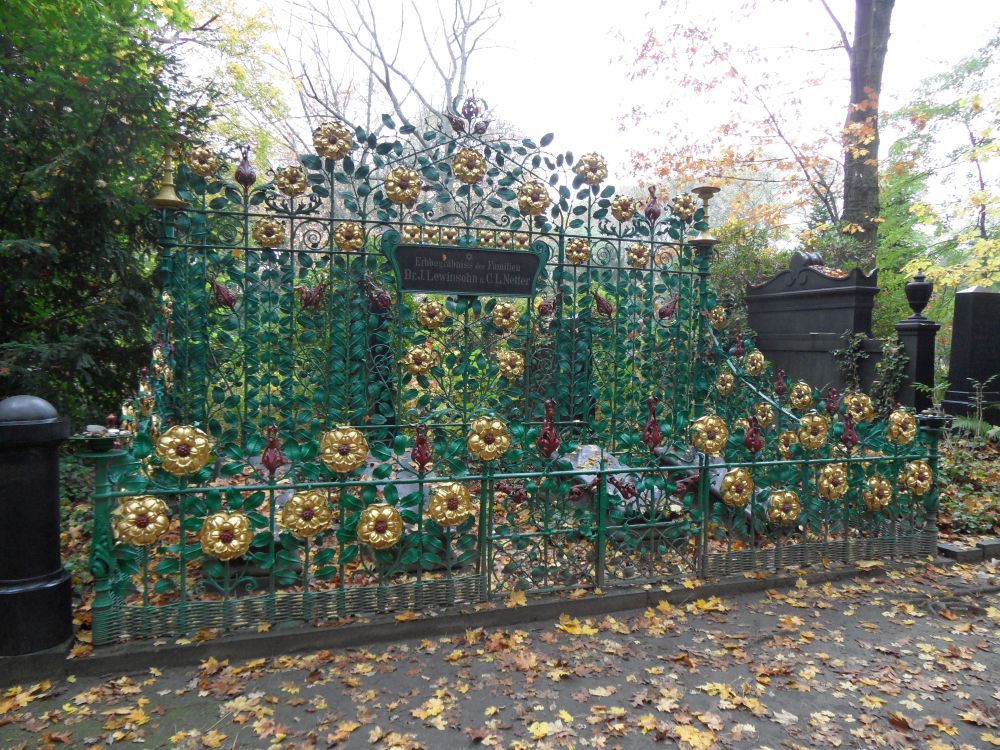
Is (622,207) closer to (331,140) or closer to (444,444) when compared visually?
(331,140)

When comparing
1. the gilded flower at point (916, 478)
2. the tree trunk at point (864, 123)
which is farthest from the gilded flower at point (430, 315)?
the tree trunk at point (864, 123)

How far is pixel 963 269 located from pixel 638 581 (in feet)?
23.0

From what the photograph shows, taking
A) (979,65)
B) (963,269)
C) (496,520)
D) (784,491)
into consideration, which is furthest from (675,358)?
(979,65)

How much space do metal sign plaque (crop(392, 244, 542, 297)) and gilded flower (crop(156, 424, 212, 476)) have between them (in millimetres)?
2034

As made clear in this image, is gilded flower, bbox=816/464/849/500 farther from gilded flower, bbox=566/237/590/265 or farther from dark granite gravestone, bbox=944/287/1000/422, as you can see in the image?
dark granite gravestone, bbox=944/287/1000/422

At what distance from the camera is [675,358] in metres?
6.42

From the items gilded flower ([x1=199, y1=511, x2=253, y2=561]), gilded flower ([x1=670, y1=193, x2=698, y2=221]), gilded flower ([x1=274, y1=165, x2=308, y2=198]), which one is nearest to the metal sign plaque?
gilded flower ([x1=274, y1=165, x2=308, y2=198])

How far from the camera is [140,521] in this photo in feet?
10.0

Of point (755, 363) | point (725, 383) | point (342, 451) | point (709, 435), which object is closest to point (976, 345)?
point (755, 363)

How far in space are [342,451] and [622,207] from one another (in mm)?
3488

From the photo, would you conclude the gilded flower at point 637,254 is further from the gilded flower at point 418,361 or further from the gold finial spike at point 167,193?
the gold finial spike at point 167,193

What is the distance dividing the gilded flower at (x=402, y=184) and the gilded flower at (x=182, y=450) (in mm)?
2646

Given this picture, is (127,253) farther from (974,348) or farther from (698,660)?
(974,348)

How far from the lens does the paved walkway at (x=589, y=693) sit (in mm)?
2570
